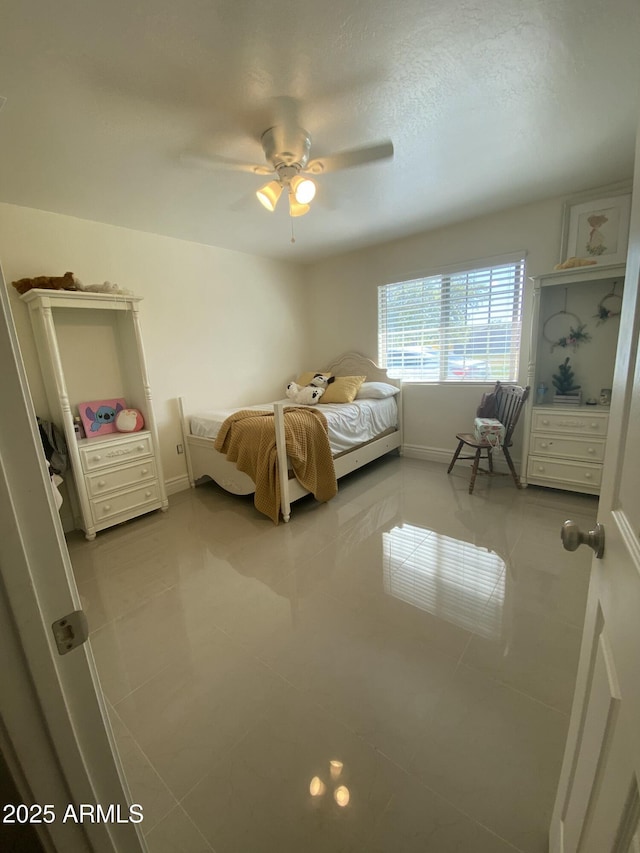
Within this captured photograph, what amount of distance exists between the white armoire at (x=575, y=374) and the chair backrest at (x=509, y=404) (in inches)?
3.0

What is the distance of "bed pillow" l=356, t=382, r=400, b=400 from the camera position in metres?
3.80

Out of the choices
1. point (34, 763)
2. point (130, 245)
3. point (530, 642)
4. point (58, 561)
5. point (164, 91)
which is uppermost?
point (164, 91)

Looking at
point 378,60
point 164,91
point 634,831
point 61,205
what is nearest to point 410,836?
point 634,831

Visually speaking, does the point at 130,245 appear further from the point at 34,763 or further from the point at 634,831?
the point at 634,831

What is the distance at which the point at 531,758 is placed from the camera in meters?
1.10

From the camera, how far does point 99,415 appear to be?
2.79m

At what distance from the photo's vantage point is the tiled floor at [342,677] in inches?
38.8

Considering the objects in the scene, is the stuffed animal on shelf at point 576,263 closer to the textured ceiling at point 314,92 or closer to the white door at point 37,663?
the textured ceiling at point 314,92

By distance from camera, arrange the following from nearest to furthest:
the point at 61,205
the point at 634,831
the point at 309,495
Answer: the point at 634,831 → the point at 61,205 → the point at 309,495

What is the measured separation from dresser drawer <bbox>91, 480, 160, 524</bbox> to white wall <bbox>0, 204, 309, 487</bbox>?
17.6 inches

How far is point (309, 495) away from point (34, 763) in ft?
8.73

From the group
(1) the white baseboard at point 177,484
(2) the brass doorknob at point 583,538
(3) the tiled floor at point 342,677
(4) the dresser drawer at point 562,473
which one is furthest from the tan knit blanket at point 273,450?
(2) the brass doorknob at point 583,538

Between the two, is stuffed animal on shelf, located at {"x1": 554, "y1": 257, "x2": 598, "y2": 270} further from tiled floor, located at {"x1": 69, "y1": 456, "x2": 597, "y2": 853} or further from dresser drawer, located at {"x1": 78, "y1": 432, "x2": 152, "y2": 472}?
dresser drawer, located at {"x1": 78, "y1": 432, "x2": 152, "y2": 472}

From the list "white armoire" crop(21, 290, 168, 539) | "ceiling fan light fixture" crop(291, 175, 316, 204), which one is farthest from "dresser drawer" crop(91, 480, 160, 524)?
"ceiling fan light fixture" crop(291, 175, 316, 204)
